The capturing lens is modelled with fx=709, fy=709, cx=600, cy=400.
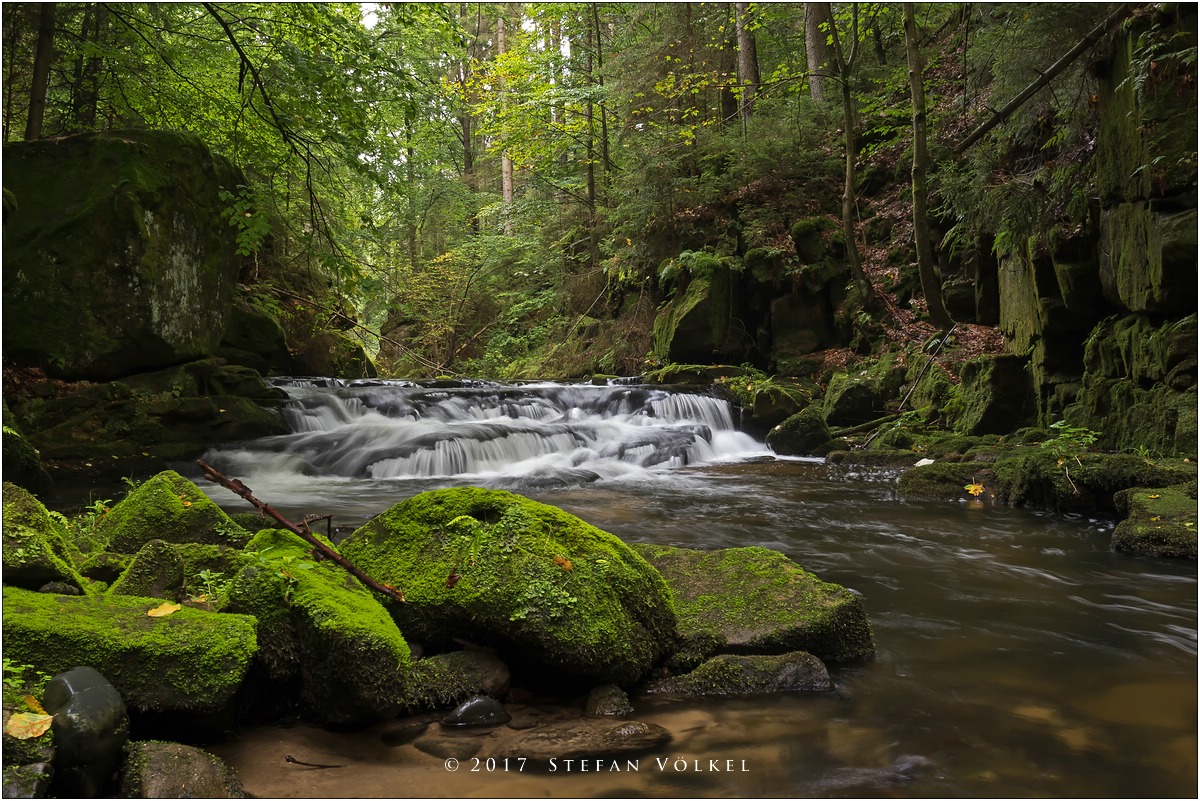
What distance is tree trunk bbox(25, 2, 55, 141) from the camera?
9.23 metres

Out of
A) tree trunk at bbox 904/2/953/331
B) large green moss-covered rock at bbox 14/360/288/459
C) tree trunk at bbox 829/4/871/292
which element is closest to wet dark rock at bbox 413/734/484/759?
large green moss-covered rock at bbox 14/360/288/459

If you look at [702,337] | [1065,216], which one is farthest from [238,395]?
[1065,216]

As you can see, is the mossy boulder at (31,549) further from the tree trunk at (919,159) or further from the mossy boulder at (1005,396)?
the tree trunk at (919,159)

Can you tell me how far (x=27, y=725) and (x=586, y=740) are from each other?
5.97ft

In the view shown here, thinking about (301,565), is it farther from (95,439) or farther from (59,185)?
(59,185)

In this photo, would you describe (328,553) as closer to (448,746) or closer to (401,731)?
(401,731)

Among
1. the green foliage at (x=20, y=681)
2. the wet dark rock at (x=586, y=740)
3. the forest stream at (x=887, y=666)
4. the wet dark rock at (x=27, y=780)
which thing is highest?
the green foliage at (x=20, y=681)

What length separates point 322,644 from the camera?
2.80m

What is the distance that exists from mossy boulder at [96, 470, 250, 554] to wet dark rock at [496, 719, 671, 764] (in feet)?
8.00

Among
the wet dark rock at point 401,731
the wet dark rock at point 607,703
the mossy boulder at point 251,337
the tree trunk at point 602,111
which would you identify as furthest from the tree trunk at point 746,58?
the wet dark rock at point 401,731

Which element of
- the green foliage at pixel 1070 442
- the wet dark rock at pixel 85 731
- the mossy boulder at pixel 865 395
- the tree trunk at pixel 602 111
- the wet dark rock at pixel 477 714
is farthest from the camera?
the tree trunk at pixel 602 111

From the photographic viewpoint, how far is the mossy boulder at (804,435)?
1171 cm

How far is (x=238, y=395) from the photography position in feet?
38.2

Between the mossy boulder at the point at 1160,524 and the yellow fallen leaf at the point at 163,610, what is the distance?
6.61 m
